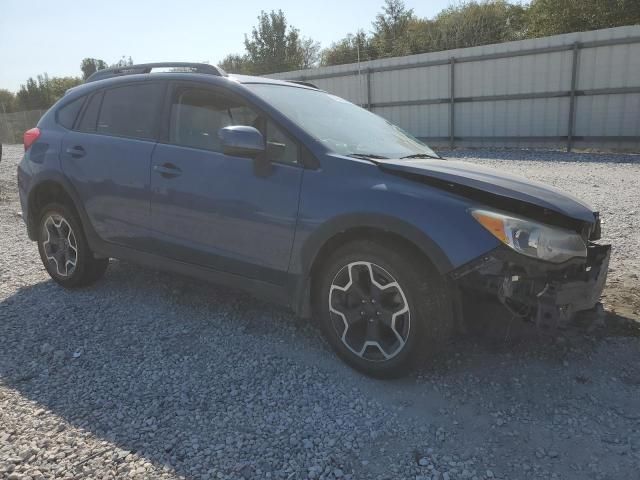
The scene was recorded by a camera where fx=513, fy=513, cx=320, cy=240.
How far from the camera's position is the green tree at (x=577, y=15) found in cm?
1927

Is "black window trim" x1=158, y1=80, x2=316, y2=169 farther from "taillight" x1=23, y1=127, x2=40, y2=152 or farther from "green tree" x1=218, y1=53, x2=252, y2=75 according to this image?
"green tree" x1=218, y1=53, x2=252, y2=75

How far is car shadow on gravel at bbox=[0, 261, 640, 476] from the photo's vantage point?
2613mm

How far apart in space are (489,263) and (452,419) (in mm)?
828

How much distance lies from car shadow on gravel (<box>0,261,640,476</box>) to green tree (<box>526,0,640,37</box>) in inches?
804

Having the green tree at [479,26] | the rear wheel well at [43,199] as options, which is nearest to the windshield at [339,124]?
the rear wheel well at [43,199]

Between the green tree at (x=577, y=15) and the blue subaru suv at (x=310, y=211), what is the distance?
2011 cm

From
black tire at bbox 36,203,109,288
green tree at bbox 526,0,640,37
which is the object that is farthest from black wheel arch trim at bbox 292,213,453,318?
green tree at bbox 526,0,640,37

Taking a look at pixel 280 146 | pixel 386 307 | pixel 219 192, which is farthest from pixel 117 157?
pixel 386 307

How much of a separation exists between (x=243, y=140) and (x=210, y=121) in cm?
67

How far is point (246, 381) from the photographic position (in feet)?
9.94

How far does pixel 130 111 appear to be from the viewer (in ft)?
13.3

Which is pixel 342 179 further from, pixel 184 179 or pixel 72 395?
pixel 72 395

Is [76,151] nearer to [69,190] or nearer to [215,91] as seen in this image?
[69,190]

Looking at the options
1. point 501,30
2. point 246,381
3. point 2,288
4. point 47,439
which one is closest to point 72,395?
point 47,439
